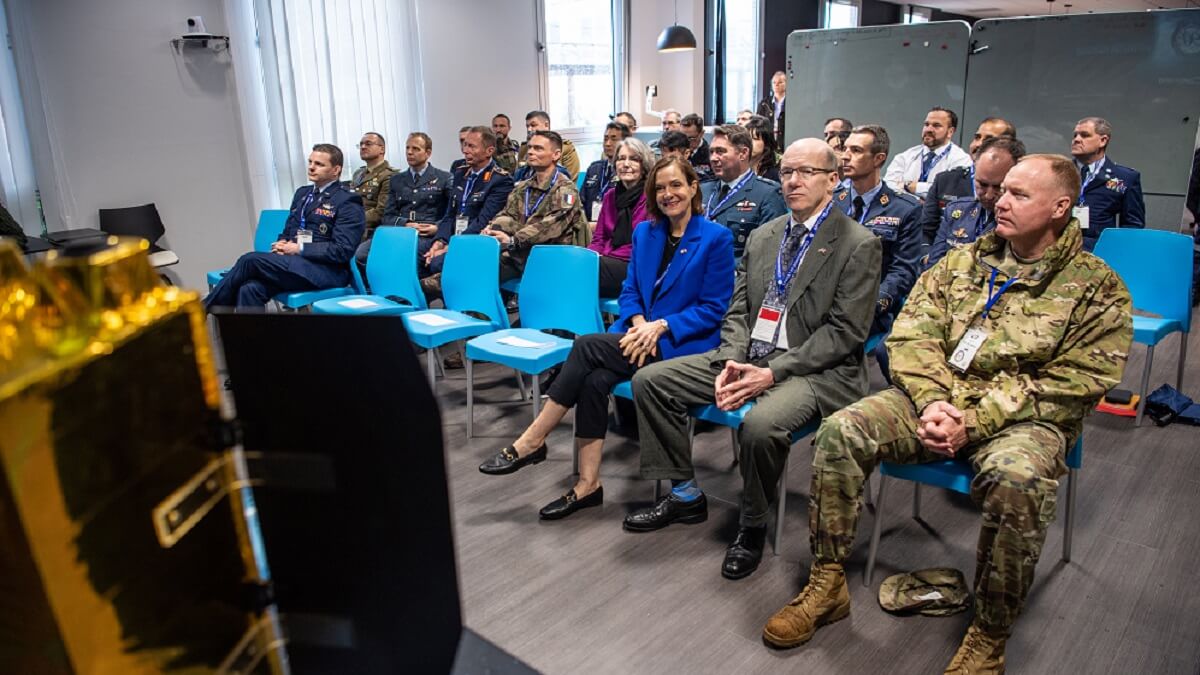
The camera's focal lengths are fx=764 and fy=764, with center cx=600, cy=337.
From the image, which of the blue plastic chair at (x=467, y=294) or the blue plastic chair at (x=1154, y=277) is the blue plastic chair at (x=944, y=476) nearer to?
the blue plastic chair at (x=1154, y=277)

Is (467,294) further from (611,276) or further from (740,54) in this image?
(740,54)

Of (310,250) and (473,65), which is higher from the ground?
(473,65)

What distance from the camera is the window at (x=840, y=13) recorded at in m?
12.6

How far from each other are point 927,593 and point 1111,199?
3083 millimetres

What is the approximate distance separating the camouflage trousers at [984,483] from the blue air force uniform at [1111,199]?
270cm

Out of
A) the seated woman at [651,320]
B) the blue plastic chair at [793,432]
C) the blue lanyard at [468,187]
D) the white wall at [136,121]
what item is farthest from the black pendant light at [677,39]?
the blue plastic chair at [793,432]

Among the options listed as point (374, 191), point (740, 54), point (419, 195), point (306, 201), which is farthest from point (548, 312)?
point (740, 54)

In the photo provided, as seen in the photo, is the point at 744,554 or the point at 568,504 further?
the point at 568,504

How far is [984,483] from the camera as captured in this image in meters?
1.95

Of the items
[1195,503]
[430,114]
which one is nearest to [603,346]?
[1195,503]

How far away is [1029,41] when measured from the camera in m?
6.05

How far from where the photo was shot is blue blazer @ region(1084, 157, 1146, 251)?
4.14 metres

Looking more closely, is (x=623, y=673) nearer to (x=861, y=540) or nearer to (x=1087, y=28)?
(x=861, y=540)

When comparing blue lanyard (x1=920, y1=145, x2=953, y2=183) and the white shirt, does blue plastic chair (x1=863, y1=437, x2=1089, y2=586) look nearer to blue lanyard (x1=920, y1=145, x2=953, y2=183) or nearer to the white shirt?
the white shirt
